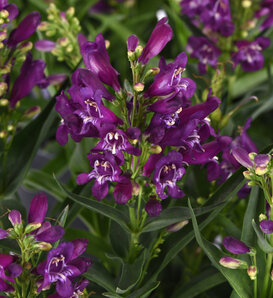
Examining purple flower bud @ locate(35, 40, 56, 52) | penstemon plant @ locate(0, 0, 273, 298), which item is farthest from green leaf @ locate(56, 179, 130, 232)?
purple flower bud @ locate(35, 40, 56, 52)

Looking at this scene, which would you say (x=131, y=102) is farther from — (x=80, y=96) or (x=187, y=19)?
(x=187, y=19)

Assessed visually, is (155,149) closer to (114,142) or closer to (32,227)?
(114,142)

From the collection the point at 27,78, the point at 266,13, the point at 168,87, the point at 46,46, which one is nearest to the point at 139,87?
the point at 168,87

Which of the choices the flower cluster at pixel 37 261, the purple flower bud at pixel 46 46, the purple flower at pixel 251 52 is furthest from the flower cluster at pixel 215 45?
the flower cluster at pixel 37 261

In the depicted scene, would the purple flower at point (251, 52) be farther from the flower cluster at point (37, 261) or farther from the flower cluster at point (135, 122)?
the flower cluster at point (37, 261)

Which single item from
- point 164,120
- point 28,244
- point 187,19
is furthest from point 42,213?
point 187,19

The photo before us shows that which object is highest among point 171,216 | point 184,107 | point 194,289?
point 184,107

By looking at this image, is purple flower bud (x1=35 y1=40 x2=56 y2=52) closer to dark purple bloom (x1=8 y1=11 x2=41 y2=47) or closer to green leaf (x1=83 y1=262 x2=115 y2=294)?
dark purple bloom (x1=8 y1=11 x2=41 y2=47)
